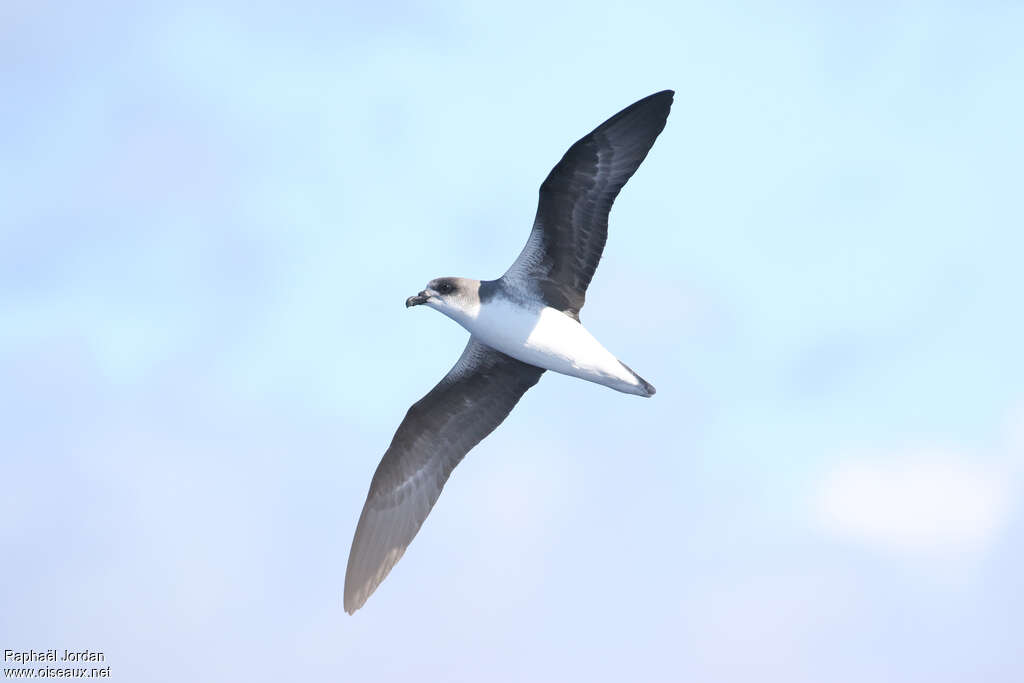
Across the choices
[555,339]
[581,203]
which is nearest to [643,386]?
[555,339]

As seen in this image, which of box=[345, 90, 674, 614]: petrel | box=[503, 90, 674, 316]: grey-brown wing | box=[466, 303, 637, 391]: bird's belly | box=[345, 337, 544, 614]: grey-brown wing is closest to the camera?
box=[503, 90, 674, 316]: grey-brown wing

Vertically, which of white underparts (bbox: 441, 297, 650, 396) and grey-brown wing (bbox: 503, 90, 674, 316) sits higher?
grey-brown wing (bbox: 503, 90, 674, 316)

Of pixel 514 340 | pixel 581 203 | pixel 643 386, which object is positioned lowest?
pixel 643 386

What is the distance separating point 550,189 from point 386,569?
7.10m

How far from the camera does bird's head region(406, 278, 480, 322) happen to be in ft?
52.1

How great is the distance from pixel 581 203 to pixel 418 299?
9.41 feet

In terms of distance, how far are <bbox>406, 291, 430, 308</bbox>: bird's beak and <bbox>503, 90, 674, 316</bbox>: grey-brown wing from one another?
1.27 meters

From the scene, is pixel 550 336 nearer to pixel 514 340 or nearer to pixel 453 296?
pixel 514 340

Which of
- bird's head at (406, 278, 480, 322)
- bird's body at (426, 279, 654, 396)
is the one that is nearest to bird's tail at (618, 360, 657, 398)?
bird's body at (426, 279, 654, 396)

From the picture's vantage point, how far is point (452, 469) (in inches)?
695

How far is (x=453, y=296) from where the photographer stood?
15.9 m

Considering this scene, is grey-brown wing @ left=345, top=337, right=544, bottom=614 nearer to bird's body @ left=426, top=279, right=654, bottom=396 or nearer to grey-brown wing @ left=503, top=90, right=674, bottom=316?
bird's body @ left=426, top=279, right=654, bottom=396

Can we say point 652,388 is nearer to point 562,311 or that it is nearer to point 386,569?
point 562,311

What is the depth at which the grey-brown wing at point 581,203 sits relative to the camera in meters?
14.8
